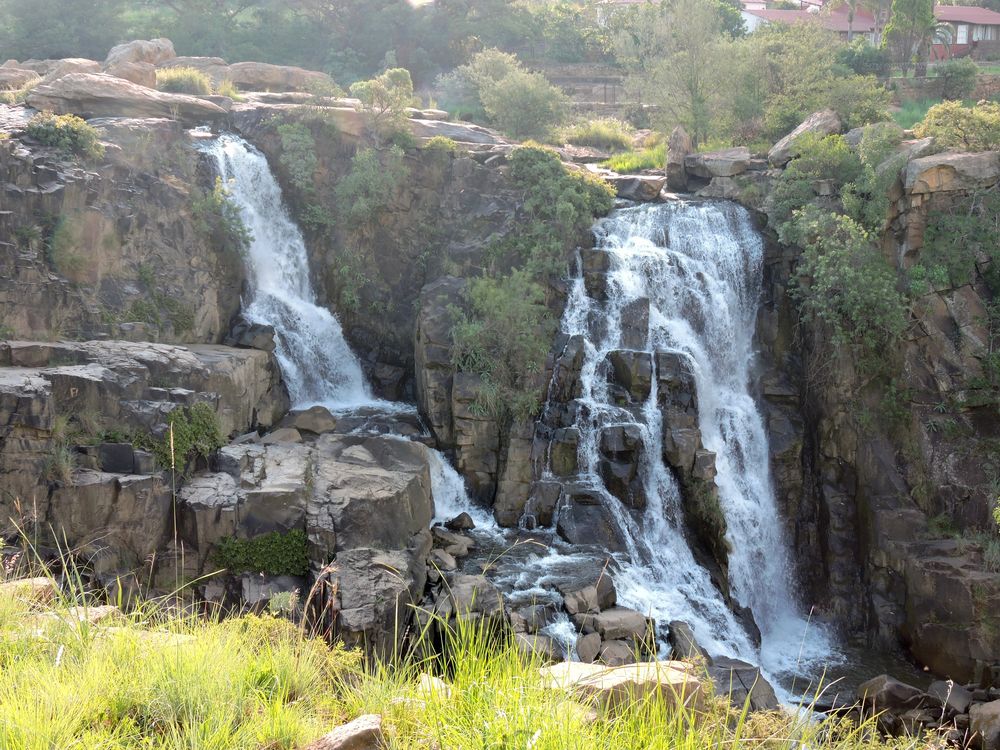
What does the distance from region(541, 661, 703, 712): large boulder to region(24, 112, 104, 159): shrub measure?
16127 mm

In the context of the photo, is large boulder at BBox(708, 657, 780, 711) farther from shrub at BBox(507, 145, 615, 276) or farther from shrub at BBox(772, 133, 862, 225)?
shrub at BBox(772, 133, 862, 225)

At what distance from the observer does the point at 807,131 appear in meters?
20.8

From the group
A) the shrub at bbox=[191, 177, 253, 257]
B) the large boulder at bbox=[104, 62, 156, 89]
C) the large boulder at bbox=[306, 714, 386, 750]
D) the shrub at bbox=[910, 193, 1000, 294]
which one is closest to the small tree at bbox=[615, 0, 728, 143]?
the shrub at bbox=[910, 193, 1000, 294]

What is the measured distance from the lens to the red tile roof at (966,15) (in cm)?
4141

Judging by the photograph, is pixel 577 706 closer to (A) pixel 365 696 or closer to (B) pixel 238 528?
(A) pixel 365 696

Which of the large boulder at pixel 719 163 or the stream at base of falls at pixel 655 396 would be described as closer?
the stream at base of falls at pixel 655 396

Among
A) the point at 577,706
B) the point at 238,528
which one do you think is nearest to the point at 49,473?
the point at 238,528

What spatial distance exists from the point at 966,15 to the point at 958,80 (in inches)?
635

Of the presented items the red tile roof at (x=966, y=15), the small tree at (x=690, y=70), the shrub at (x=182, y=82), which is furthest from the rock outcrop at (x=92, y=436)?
the red tile roof at (x=966, y=15)

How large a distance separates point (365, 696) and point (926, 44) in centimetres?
3991

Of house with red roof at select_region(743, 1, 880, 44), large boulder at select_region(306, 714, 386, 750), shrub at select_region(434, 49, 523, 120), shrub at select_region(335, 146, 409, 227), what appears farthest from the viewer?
house with red roof at select_region(743, 1, 880, 44)

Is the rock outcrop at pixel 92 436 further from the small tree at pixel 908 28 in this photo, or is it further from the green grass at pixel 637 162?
the small tree at pixel 908 28

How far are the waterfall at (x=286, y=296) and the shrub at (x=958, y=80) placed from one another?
23.7 metres

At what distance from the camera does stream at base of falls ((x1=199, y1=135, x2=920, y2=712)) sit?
14.3 metres
